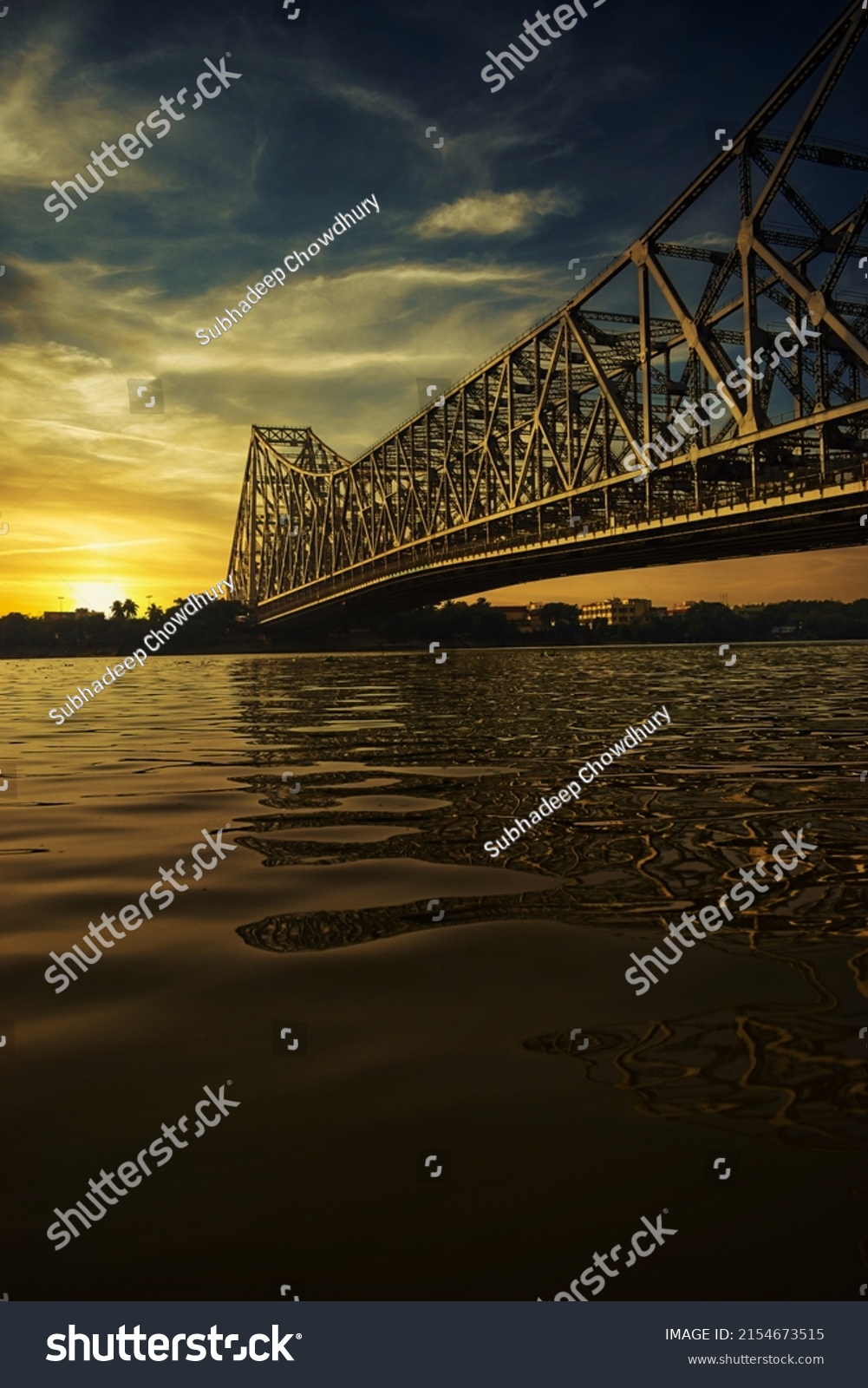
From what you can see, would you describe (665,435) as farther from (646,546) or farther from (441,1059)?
(441,1059)

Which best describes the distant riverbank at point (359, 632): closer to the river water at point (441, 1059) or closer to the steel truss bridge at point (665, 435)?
the steel truss bridge at point (665, 435)

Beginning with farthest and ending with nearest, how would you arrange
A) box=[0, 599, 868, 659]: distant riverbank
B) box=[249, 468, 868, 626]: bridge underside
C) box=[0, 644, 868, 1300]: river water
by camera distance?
box=[0, 599, 868, 659]: distant riverbank < box=[249, 468, 868, 626]: bridge underside < box=[0, 644, 868, 1300]: river water

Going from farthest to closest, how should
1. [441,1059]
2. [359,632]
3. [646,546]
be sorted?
1. [359,632]
2. [646,546]
3. [441,1059]

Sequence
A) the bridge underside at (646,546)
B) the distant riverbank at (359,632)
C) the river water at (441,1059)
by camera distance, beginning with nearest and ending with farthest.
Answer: the river water at (441,1059) → the bridge underside at (646,546) → the distant riverbank at (359,632)

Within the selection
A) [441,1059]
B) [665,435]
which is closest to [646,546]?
[665,435]

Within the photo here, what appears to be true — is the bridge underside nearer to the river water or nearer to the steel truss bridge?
the steel truss bridge

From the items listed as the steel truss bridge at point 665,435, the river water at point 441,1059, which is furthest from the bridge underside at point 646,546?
the river water at point 441,1059

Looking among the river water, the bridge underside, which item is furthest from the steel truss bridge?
the river water

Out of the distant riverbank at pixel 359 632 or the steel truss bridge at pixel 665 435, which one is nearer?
the steel truss bridge at pixel 665 435

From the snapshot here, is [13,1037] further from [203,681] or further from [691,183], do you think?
[691,183]
